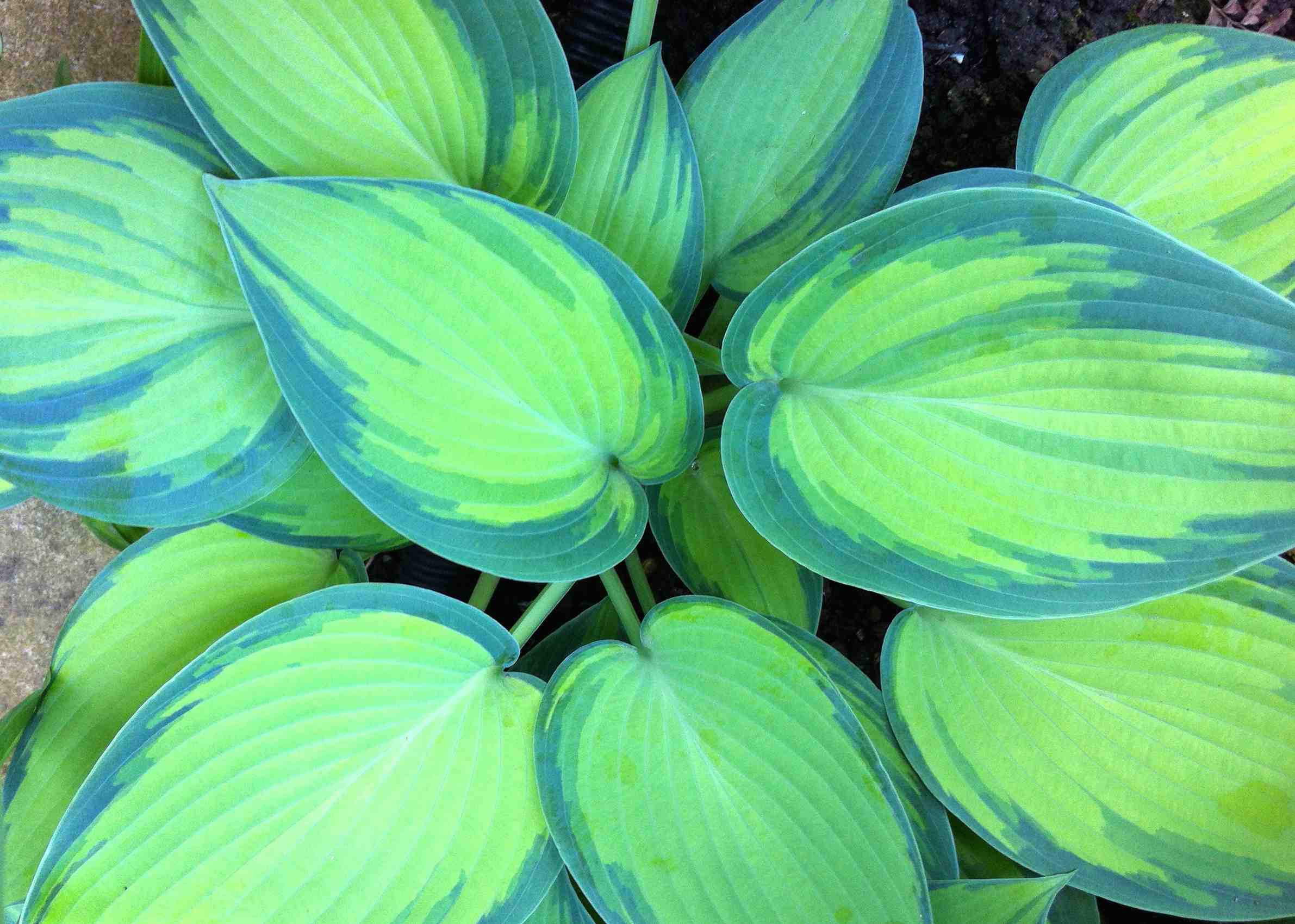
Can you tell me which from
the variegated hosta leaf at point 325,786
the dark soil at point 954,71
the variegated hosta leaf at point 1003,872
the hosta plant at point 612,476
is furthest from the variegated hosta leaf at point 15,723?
the variegated hosta leaf at point 1003,872

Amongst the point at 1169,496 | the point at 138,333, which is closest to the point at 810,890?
the point at 1169,496

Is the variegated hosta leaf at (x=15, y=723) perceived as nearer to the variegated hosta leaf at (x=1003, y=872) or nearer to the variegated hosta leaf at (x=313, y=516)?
the variegated hosta leaf at (x=313, y=516)

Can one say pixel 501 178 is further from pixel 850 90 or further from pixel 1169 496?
pixel 1169 496

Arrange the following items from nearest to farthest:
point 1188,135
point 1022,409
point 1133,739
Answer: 1. point 1022,409
2. point 1133,739
3. point 1188,135

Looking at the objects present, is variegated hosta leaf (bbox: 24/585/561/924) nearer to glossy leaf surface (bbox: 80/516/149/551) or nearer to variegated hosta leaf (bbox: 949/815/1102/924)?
glossy leaf surface (bbox: 80/516/149/551)

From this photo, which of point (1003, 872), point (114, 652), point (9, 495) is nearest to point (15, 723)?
point (114, 652)

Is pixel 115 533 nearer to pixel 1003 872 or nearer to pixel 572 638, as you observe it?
pixel 572 638
